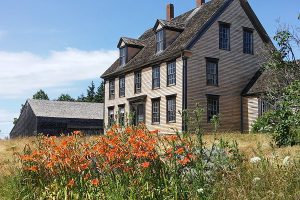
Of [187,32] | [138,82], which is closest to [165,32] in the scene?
[187,32]

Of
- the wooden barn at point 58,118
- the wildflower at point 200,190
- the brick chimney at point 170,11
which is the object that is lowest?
the wildflower at point 200,190

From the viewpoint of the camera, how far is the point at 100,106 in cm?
5178

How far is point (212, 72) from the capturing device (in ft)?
86.2

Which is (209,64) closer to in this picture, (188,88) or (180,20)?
(188,88)

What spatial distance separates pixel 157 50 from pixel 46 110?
828 inches

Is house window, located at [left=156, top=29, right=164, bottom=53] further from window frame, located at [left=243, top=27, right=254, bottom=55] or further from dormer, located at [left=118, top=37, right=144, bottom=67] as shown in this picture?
window frame, located at [left=243, top=27, right=254, bottom=55]

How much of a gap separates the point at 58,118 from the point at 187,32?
74.4ft

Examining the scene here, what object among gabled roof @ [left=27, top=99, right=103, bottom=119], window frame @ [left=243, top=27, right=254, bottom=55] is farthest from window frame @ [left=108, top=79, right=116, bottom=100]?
gabled roof @ [left=27, top=99, right=103, bottom=119]

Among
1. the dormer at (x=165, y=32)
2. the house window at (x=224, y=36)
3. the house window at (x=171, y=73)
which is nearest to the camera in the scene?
the house window at (x=171, y=73)

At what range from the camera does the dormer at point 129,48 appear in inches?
1276

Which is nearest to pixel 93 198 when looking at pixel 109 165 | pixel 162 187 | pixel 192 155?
pixel 109 165

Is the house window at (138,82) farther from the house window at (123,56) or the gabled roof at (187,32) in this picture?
the house window at (123,56)

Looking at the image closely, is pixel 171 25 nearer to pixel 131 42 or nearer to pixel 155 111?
pixel 131 42

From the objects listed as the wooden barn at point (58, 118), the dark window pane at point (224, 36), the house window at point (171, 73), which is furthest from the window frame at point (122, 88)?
the wooden barn at point (58, 118)
